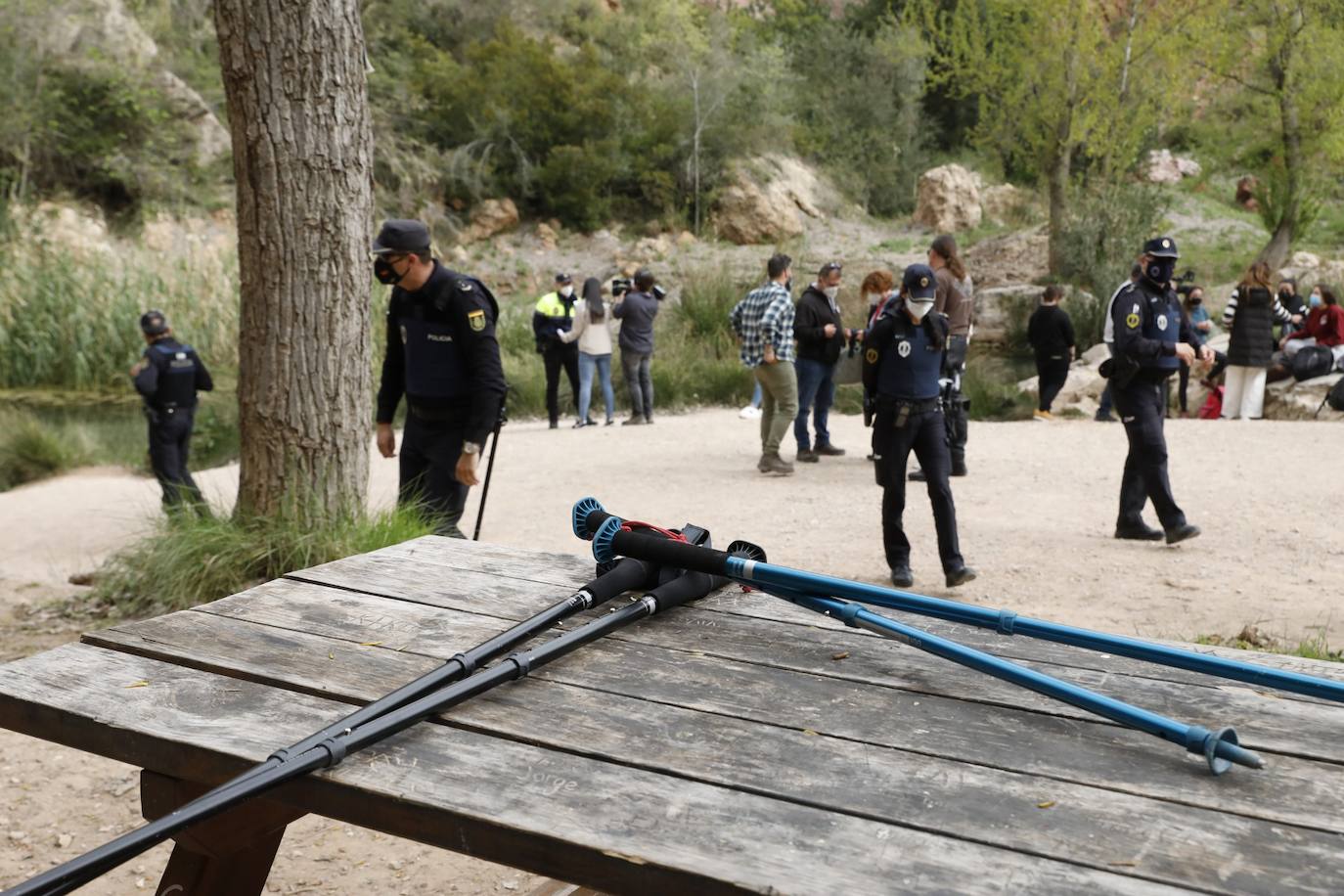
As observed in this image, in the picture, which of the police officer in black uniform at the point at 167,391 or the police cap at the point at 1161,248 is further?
the police officer in black uniform at the point at 167,391

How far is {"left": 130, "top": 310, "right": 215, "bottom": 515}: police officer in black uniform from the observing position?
8234 mm

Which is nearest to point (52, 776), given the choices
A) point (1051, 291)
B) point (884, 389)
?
point (884, 389)

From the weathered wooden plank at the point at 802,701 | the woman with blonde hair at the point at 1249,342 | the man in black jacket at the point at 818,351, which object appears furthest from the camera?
the woman with blonde hair at the point at 1249,342

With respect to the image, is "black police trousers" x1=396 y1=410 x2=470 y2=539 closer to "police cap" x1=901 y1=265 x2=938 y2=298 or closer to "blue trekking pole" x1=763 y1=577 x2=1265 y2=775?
"police cap" x1=901 y1=265 x2=938 y2=298

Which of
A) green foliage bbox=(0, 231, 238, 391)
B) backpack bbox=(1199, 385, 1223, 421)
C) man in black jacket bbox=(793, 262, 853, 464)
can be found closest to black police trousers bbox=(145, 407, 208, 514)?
man in black jacket bbox=(793, 262, 853, 464)

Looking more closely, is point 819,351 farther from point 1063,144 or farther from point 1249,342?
point 1063,144

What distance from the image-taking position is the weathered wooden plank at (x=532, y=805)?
3.98 feet

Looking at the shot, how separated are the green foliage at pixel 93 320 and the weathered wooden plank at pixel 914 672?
1352 centimetres

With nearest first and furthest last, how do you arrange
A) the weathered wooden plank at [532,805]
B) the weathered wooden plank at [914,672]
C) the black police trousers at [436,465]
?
the weathered wooden plank at [532,805]
the weathered wooden plank at [914,672]
the black police trousers at [436,465]

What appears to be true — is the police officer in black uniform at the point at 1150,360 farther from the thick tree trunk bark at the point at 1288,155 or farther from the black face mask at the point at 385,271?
the thick tree trunk bark at the point at 1288,155

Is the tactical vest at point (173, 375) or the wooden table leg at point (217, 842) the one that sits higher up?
the tactical vest at point (173, 375)

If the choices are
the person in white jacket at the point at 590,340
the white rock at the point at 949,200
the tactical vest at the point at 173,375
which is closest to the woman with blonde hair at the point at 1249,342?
the person in white jacket at the point at 590,340

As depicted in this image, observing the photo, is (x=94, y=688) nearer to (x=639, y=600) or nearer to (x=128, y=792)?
(x=639, y=600)

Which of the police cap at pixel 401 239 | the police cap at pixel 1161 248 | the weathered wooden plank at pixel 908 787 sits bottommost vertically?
the weathered wooden plank at pixel 908 787
